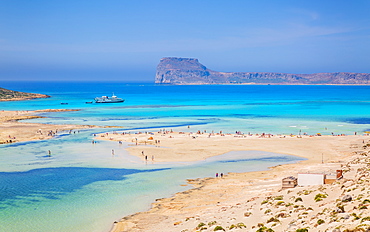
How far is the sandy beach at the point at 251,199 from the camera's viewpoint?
59.9 ft

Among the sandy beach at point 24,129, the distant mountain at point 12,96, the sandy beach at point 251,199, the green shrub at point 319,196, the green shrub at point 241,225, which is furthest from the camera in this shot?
the distant mountain at point 12,96

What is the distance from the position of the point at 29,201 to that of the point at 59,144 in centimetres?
2624

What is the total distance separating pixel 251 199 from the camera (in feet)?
82.0

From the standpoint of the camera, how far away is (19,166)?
3928cm

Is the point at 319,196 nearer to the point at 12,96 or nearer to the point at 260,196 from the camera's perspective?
the point at 260,196

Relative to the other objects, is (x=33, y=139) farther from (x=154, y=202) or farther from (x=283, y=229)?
(x=283, y=229)

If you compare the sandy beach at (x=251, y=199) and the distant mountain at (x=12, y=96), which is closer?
the sandy beach at (x=251, y=199)

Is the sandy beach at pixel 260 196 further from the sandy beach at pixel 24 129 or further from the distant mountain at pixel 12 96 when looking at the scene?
the distant mountain at pixel 12 96

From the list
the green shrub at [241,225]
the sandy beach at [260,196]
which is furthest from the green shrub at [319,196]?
the green shrub at [241,225]

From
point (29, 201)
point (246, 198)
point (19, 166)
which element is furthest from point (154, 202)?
point (19, 166)

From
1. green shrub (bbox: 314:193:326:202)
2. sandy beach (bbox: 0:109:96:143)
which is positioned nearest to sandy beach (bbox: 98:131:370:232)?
green shrub (bbox: 314:193:326:202)

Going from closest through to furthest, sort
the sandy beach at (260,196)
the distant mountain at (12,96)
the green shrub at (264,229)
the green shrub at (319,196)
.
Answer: the green shrub at (264,229) → the sandy beach at (260,196) → the green shrub at (319,196) → the distant mountain at (12,96)

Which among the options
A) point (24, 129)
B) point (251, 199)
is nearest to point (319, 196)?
point (251, 199)

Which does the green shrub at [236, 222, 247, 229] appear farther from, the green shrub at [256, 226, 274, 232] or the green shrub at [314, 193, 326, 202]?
the green shrub at [314, 193, 326, 202]
